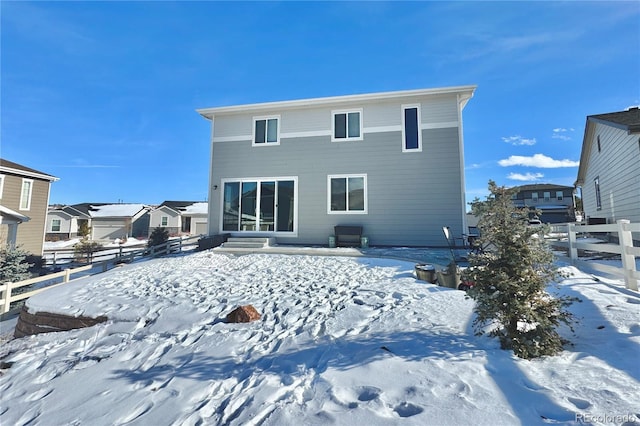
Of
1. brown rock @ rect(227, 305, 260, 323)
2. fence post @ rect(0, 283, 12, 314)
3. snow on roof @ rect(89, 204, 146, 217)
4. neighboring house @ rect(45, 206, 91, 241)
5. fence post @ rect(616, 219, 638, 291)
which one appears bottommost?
A: fence post @ rect(0, 283, 12, 314)

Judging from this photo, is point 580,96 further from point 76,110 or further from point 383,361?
point 76,110

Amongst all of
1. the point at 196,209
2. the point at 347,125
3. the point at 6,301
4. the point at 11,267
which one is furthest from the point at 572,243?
the point at 196,209

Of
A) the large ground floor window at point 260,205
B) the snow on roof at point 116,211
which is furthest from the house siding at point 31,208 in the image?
the snow on roof at point 116,211

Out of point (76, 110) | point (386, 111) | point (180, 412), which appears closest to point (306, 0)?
point (386, 111)

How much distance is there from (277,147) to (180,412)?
9653 mm

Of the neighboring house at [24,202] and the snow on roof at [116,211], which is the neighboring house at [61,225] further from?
the neighboring house at [24,202]

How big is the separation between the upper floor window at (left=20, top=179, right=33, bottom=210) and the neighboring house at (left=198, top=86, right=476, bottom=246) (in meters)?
12.3

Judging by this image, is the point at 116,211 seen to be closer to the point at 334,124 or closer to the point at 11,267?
the point at 11,267

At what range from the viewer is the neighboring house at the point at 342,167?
9438 mm

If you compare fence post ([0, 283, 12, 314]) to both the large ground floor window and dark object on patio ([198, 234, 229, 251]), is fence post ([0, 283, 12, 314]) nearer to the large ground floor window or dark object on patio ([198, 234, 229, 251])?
dark object on patio ([198, 234, 229, 251])

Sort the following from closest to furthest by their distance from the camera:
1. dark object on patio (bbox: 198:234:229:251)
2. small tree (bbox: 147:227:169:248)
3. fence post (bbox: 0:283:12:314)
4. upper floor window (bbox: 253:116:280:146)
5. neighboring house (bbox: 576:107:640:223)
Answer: fence post (bbox: 0:283:12:314), neighboring house (bbox: 576:107:640:223), dark object on patio (bbox: 198:234:229:251), upper floor window (bbox: 253:116:280:146), small tree (bbox: 147:227:169:248)

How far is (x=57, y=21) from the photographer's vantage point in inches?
317

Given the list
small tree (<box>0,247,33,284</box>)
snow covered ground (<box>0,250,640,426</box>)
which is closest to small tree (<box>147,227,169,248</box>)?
small tree (<box>0,247,33,284</box>)

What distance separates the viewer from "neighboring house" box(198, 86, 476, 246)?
31.0ft
